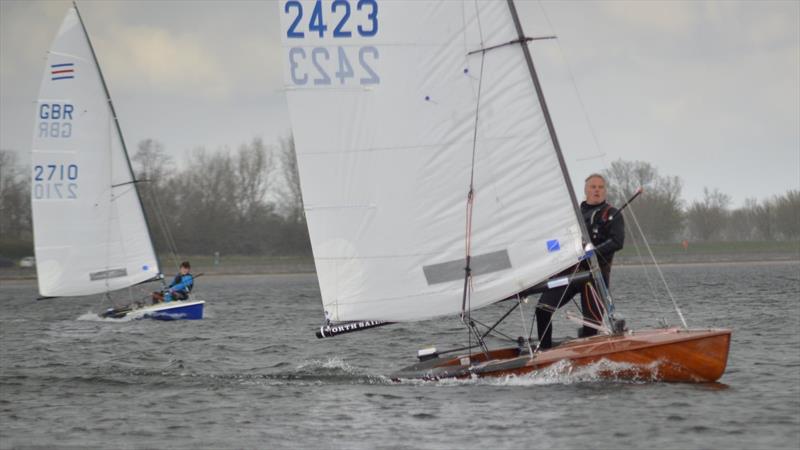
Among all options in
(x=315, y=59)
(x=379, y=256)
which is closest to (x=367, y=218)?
(x=379, y=256)

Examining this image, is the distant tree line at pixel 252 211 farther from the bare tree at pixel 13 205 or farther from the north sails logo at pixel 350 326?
the north sails logo at pixel 350 326

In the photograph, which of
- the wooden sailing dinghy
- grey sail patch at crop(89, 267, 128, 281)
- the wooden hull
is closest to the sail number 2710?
grey sail patch at crop(89, 267, 128, 281)

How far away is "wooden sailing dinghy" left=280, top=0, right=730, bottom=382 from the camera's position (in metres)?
12.1

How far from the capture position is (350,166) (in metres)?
12.6

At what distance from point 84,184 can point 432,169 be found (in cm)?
1711

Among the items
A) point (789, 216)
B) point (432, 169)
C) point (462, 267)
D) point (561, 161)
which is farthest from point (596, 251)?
point (789, 216)

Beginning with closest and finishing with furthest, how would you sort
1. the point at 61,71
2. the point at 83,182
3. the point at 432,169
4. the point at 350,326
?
the point at 432,169, the point at 350,326, the point at 61,71, the point at 83,182

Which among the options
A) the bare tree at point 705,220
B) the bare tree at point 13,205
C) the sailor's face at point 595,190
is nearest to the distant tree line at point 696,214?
the bare tree at point 705,220

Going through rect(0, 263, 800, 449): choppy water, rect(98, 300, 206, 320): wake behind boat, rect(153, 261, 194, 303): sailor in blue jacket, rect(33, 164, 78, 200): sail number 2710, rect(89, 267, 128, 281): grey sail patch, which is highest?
rect(33, 164, 78, 200): sail number 2710

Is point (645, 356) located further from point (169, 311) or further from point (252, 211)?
point (252, 211)

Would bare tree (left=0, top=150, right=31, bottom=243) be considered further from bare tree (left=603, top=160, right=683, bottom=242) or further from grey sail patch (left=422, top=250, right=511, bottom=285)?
grey sail patch (left=422, top=250, right=511, bottom=285)

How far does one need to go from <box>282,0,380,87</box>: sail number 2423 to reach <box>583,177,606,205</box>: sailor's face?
8.58ft

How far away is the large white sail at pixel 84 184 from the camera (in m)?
27.3

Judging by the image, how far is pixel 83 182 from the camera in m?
27.5
